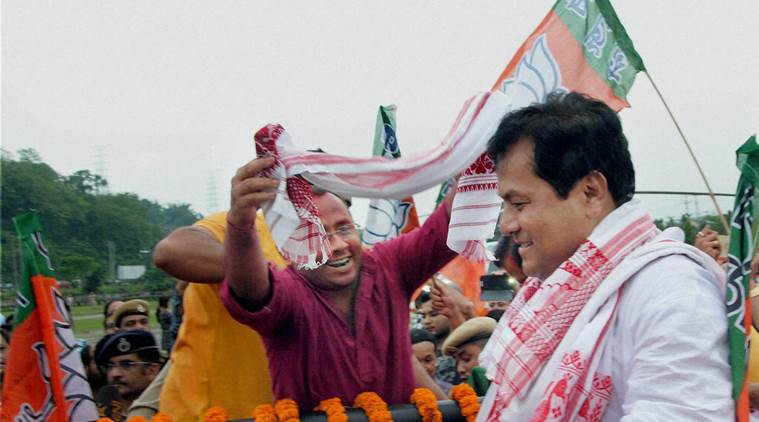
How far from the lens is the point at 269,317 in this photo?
8.40 ft

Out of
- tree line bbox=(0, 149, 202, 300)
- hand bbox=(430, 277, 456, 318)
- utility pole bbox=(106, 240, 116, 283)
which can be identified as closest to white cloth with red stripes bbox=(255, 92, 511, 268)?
hand bbox=(430, 277, 456, 318)

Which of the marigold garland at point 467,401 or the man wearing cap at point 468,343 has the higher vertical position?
the marigold garland at point 467,401

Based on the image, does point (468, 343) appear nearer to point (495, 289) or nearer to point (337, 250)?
point (337, 250)

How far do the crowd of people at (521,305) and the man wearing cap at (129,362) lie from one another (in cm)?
74

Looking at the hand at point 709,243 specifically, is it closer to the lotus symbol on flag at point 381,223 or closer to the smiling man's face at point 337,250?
the lotus symbol on flag at point 381,223

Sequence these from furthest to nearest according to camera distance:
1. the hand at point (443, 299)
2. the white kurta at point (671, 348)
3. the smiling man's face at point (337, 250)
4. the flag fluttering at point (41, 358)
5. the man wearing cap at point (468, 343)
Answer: the hand at point (443, 299)
the man wearing cap at point (468, 343)
the smiling man's face at point (337, 250)
the flag fluttering at point (41, 358)
the white kurta at point (671, 348)

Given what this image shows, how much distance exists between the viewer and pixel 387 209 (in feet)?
13.5

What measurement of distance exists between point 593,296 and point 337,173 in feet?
2.88

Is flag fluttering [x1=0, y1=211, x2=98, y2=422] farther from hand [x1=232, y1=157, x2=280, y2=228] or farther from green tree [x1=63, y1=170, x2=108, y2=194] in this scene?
green tree [x1=63, y1=170, x2=108, y2=194]

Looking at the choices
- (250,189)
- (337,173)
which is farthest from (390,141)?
(250,189)

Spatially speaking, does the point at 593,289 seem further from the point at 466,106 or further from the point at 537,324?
the point at 466,106

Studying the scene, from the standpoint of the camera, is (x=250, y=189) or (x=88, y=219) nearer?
(x=250, y=189)

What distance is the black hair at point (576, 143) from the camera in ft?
5.97

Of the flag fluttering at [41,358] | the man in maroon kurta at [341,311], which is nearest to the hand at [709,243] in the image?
the man in maroon kurta at [341,311]
